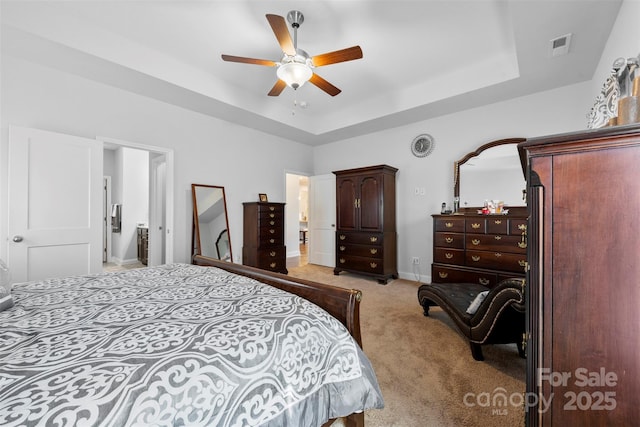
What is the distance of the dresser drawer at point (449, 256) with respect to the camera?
344 centimetres

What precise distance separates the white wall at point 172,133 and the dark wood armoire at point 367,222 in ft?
4.69

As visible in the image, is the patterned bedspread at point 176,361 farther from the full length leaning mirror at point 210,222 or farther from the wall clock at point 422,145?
the wall clock at point 422,145

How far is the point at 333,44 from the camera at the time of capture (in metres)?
2.82

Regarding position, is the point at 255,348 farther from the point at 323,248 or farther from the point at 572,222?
the point at 323,248

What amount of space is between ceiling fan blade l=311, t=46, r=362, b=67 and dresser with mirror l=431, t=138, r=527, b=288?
7.71 feet

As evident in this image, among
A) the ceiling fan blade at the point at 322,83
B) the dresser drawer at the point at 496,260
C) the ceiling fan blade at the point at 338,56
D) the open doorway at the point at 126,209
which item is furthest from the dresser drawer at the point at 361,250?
the open doorway at the point at 126,209

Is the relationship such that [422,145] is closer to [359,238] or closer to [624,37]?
[359,238]

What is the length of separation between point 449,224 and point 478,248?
45cm

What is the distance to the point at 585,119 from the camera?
10.3 ft

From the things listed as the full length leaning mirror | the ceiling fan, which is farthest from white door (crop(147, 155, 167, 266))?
the ceiling fan

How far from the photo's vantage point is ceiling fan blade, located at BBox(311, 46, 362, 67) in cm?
220

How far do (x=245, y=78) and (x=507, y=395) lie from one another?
4111mm

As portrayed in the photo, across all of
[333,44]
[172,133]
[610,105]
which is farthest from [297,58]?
[172,133]

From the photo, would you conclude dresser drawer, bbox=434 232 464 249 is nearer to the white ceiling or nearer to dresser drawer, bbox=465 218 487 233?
dresser drawer, bbox=465 218 487 233
